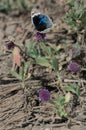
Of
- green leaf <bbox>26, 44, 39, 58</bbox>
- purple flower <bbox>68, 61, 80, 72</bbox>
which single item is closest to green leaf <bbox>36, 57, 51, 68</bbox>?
green leaf <bbox>26, 44, 39, 58</bbox>

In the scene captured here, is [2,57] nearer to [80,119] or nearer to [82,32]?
[82,32]

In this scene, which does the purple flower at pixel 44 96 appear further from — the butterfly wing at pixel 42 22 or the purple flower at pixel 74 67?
the butterfly wing at pixel 42 22

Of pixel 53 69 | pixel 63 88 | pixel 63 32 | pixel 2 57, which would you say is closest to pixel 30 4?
pixel 63 32

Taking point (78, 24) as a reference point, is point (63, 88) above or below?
below

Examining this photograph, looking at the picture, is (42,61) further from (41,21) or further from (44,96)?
(44,96)

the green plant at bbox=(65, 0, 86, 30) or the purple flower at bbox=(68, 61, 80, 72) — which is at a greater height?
the green plant at bbox=(65, 0, 86, 30)

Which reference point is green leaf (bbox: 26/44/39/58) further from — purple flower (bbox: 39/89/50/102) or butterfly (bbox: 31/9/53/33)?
purple flower (bbox: 39/89/50/102)

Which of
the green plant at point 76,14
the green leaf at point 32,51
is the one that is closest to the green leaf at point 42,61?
the green leaf at point 32,51

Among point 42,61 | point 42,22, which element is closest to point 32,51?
point 42,61
